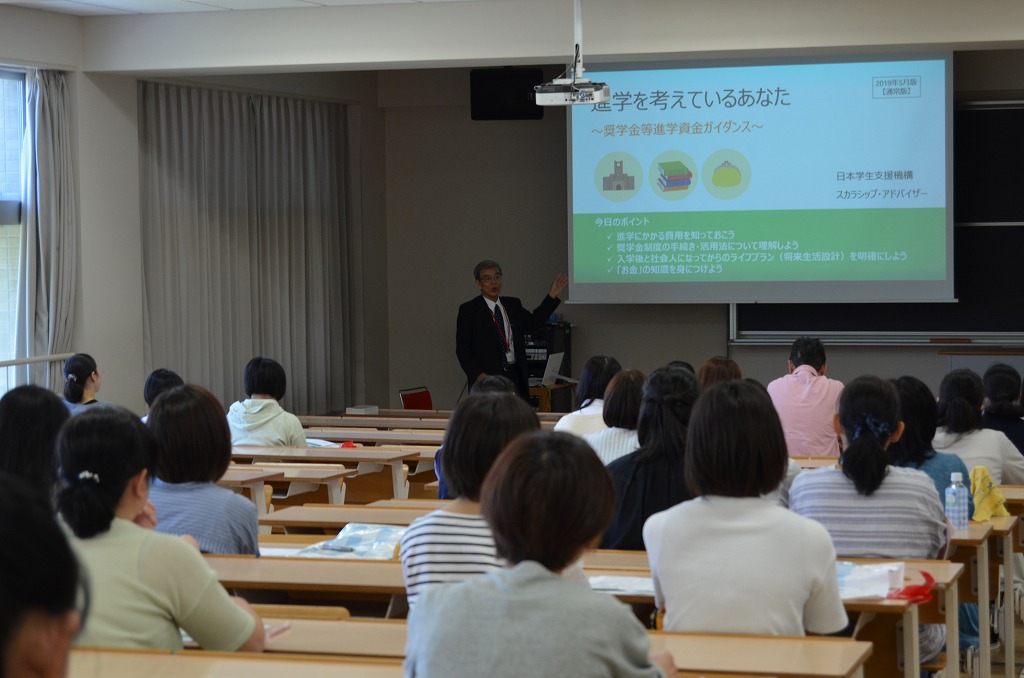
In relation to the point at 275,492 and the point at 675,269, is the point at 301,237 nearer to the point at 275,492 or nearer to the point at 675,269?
the point at 675,269

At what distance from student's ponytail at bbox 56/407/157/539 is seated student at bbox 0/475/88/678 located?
1.29m

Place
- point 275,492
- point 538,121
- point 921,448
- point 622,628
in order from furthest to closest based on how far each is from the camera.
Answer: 1. point 538,121
2. point 275,492
3. point 921,448
4. point 622,628

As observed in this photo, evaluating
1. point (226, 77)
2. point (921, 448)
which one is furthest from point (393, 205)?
point (921, 448)

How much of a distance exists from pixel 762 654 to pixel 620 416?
1885 millimetres

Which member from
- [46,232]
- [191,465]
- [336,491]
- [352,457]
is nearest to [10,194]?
[46,232]

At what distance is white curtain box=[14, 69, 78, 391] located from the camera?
7418mm

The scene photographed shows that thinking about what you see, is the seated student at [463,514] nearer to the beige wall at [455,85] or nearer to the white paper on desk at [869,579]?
the white paper on desk at [869,579]

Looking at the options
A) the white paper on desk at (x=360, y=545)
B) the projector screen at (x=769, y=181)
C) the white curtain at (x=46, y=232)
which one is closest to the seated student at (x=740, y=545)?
the white paper on desk at (x=360, y=545)

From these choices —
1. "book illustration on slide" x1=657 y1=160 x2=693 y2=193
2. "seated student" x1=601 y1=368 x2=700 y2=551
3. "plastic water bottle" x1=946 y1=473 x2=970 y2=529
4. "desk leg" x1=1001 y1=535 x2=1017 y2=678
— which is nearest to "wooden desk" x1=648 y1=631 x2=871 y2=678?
"seated student" x1=601 y1=368 x2=700 y2=551

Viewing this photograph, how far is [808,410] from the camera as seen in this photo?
18.5 ft

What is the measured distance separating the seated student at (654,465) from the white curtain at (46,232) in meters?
5.10

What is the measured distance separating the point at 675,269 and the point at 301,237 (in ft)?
10.2

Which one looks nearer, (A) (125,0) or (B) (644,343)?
(A) (125,0)

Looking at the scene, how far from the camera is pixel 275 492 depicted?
577 centimetres
